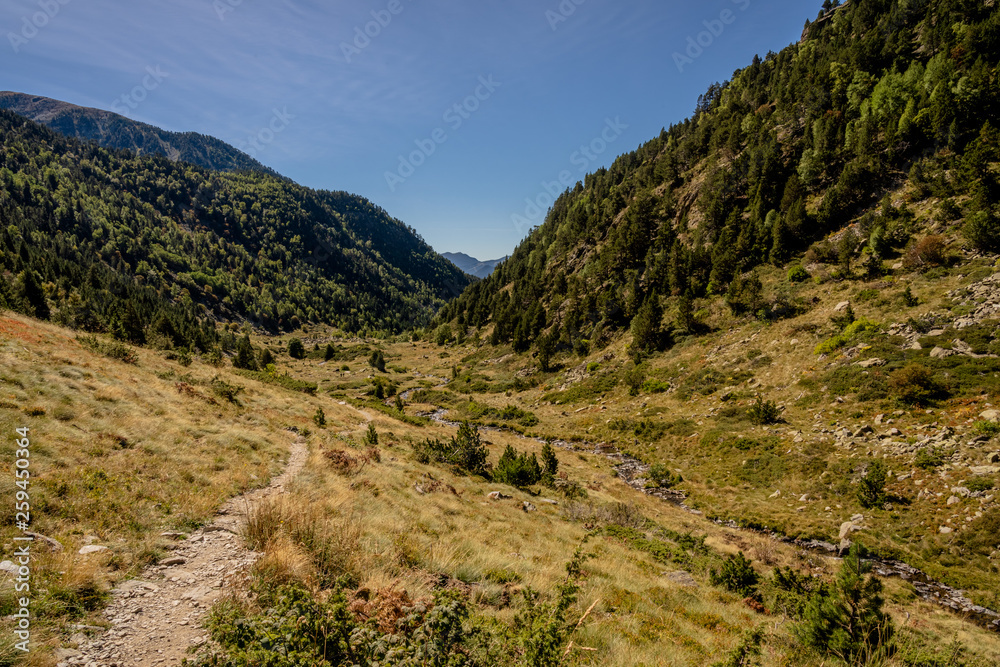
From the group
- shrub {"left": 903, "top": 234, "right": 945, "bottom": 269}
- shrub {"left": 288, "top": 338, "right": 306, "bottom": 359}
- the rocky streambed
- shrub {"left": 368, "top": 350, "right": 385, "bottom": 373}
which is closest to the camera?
the rocky streambed

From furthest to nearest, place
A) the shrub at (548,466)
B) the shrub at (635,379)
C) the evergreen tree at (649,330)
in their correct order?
1. the evergreen tree at (649,330)
2. the shrub at (635,379)
3. the shrub at (548,466)

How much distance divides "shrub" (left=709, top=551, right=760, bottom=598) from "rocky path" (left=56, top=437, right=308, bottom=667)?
12404 mm

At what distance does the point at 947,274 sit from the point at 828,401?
47.5 feet

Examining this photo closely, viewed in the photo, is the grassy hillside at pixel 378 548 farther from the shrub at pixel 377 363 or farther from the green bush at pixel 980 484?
the shrub at pixel 377 363

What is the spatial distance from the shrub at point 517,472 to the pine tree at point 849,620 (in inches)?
605

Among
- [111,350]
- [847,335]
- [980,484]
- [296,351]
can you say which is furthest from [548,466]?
[296,351]

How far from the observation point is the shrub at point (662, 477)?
78.2ft

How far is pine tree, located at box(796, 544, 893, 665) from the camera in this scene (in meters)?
6.23

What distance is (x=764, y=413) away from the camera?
2517cm

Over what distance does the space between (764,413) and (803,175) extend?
39.2 m

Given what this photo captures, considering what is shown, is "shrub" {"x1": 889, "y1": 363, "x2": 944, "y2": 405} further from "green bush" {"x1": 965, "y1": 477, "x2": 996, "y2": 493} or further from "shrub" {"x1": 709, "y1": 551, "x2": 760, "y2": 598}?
"shrub" {"x1": 709, "y1": 551, "x2": 760, "y2": 598}

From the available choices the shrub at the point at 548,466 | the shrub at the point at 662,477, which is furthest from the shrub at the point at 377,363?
the shrub at the point at 662,477

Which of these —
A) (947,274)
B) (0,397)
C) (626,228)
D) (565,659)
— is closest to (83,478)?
(0,397)

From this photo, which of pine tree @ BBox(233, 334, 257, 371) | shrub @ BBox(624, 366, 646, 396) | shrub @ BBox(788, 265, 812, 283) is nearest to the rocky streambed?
shrub @ BBox(624, 366, 646, 396)
